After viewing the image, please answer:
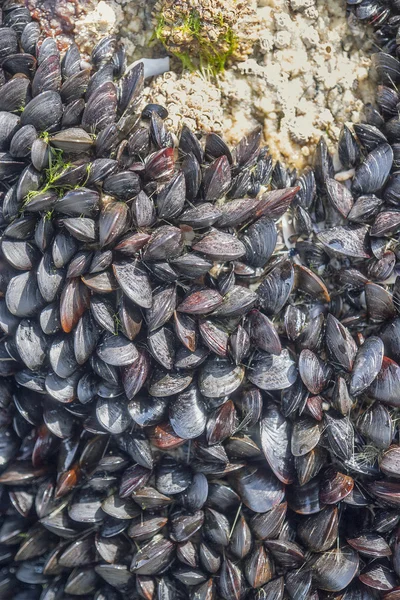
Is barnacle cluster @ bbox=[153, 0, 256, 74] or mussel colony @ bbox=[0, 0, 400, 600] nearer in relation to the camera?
mussel colony @ bbox=[0, 0, 400, 600]

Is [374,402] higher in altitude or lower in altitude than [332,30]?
lower

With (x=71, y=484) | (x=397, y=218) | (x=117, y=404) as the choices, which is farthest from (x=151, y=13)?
(x=71, y=484)

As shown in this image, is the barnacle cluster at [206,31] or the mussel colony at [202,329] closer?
the mussel colony at [202,329]

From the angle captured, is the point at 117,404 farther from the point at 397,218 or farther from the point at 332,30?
the point at 332,30

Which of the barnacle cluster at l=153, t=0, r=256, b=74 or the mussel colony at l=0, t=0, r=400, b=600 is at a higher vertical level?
the barnacle cluster at l=153, t=0, r=256, b=74

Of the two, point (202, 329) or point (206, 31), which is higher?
point (206, 31)

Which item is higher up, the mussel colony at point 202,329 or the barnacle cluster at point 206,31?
the barnacle cluster at point 206,31

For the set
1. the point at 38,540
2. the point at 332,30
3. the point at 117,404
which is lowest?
the point at 38,540

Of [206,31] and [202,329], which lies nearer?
[202,329]
